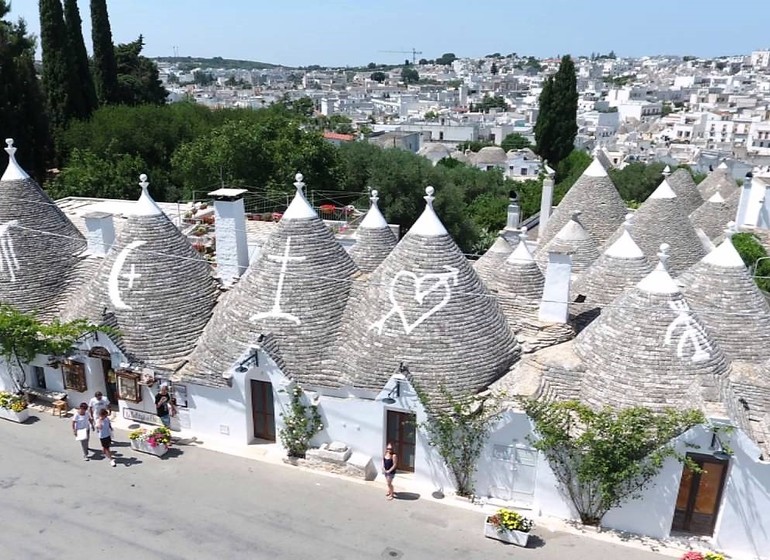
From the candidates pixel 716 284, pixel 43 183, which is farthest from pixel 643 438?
pixel 43 183

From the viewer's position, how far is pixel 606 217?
2281cm

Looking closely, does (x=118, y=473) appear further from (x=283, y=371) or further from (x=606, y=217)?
(x=606, y=217)

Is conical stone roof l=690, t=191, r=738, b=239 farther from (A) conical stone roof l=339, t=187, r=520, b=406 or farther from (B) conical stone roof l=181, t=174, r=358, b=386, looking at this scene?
(B) conical stone roof l=181, t=174, r=358, b=386

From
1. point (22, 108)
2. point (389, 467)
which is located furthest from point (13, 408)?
point (22, 108)

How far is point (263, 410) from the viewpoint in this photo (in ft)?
48.4

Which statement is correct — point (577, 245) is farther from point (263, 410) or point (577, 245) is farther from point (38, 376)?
point (38, 376)

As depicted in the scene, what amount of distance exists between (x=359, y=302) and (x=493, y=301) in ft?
10.3

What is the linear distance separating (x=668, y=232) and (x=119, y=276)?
16305 millimetres

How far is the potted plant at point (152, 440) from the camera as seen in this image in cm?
1420

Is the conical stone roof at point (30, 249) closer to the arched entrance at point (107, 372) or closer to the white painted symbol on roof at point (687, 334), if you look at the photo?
the arched entrance at point (107, 372)

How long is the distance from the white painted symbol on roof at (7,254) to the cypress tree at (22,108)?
20.2 m

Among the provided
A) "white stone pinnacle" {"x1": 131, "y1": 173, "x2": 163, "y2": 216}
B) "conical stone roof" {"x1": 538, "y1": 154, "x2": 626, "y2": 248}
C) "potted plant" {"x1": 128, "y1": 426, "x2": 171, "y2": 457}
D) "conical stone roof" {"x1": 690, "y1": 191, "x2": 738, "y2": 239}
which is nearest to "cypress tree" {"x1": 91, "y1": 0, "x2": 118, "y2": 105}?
"white stone pinnacle" {"x1": 131, "y1": 173, "x2": 163, "y2": 216}

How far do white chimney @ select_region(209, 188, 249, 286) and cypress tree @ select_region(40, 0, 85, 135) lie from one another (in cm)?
2962

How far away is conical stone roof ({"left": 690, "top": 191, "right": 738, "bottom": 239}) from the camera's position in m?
25.3
